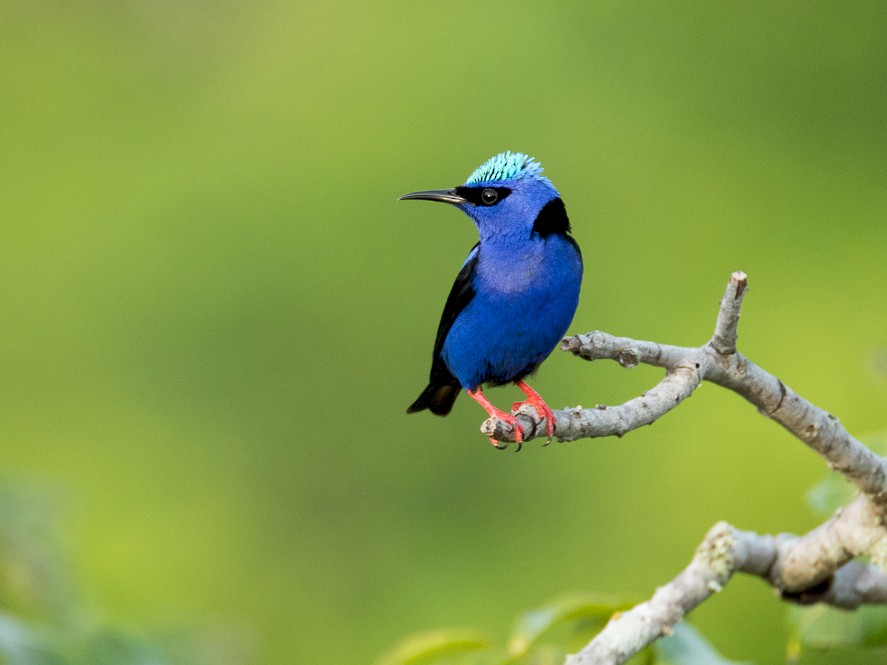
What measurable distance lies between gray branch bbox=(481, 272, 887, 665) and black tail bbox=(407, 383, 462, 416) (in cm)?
146

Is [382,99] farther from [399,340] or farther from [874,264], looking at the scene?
[874,264]

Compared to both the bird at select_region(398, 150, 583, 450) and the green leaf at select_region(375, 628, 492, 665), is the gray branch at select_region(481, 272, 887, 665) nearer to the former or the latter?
the green leaf at select_region(375, 628, 492, 665)

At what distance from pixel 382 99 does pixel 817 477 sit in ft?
13.3

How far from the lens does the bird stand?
12.1 feet

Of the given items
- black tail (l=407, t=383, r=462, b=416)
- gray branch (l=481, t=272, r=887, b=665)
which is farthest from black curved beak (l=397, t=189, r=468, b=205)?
gray branch (l=481, t=272, r=887, b=665)

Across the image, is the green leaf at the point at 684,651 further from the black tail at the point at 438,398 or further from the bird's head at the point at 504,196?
the black tail at the point at 438,398

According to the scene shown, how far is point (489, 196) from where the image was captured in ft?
13.2

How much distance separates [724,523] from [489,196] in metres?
1.55

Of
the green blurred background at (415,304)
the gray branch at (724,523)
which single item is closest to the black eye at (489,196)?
the gray branch at (724,523)

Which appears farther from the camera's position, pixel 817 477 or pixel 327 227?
pixel 327 227

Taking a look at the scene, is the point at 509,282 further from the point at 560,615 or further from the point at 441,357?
the point at 560,615

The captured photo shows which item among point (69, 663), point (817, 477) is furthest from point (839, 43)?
point (69, 663)

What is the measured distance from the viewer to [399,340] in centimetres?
794

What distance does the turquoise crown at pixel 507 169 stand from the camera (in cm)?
402
